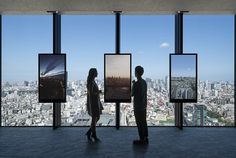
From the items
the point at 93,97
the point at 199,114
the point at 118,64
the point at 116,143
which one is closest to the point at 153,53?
the point at 118,64

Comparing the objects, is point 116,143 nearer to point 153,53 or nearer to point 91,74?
point 91,74

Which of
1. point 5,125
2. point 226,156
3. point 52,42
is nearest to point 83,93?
point 52,42

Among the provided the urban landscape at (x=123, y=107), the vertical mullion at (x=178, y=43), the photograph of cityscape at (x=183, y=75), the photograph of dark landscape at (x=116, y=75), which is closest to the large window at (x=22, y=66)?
the urban landscape at (x=123, y=107)

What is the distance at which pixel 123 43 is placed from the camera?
13.6 meters

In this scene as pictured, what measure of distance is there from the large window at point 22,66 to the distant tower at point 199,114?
5275 mm

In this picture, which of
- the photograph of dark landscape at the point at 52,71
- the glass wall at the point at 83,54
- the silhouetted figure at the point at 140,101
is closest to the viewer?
the silhouetted figure at the point at 140,101

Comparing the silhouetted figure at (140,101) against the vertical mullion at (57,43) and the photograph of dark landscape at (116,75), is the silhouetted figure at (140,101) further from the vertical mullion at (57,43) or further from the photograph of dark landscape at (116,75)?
the vertical mullion at (57,43)

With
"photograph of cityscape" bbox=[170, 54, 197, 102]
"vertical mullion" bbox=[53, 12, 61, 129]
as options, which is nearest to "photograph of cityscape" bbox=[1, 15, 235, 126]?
"vertical mullion" bbox=[53, 12, 61, 129]

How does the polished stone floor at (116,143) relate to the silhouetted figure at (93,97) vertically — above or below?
below

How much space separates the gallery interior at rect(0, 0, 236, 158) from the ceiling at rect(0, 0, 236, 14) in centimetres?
14

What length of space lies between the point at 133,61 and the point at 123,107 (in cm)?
172

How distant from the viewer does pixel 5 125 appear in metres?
13.5

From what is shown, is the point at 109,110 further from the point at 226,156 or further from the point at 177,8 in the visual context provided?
the point at 226,156

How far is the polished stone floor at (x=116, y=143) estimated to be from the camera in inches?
327
